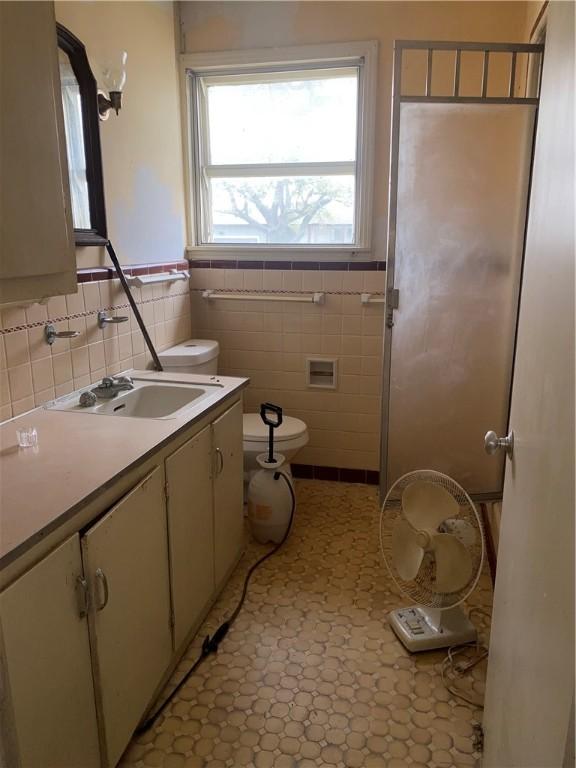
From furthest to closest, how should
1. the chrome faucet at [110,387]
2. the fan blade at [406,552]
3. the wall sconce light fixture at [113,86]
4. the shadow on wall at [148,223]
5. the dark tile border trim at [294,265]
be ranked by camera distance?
the dark tile border trim at [294,265] < the shadow on wall at [148,223] < the wall sconce light fixture at [113,86] < the chrome faucet at [110,387] < the fan blade at [406,552]

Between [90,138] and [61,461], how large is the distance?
1418 mm

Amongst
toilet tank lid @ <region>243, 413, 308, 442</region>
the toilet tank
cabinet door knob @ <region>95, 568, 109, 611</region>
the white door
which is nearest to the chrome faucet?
the toilet tank

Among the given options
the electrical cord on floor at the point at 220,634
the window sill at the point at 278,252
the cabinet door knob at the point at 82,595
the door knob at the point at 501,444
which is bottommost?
the electrical cord on floor at the point at 220,634

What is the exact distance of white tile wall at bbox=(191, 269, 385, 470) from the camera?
3098 mm

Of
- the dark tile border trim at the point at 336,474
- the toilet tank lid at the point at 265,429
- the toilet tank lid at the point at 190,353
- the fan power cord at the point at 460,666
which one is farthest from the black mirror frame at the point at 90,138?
the fan power cord at the point at 460,666

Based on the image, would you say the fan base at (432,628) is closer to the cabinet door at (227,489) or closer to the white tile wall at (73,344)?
the cabinet door at (227,489)

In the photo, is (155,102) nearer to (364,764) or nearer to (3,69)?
(3,69)

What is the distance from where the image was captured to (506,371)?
2.42 m

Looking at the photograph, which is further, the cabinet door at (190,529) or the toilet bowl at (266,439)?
the toilet bowl at (266,439)

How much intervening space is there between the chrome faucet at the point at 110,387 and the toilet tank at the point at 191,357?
53 centimetres

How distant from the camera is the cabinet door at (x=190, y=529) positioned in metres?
1.74

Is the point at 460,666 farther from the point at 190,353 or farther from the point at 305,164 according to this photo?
the point at 305,164

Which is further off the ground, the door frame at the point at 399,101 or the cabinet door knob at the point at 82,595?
the door frame at the point at 399,101

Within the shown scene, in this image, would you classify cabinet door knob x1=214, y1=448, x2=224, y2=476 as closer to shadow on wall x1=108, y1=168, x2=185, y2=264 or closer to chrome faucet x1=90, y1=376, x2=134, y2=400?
chrome faucet x1=90, y1=376, x2=134, y2=400
